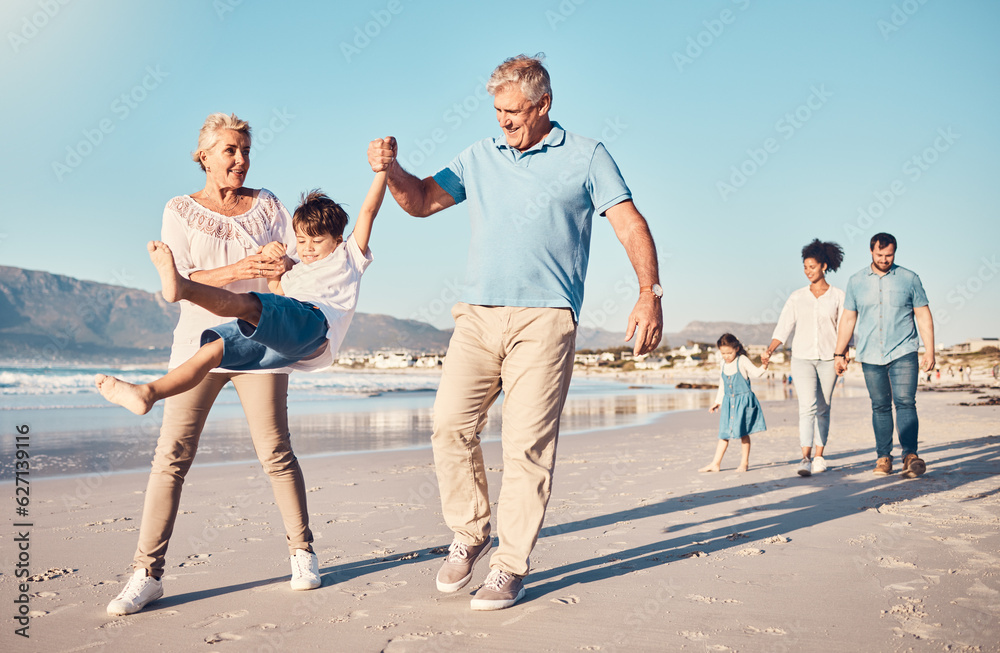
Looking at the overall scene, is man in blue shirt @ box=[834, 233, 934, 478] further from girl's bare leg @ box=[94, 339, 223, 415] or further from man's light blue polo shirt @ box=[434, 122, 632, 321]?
girl's bare leg @ box=[94, 339, 223, 415]

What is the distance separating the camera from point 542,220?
294 centimetres

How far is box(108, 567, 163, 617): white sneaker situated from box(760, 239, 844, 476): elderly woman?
18.2ft

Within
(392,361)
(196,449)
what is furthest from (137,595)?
(392,361)

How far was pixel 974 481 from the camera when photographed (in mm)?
5730

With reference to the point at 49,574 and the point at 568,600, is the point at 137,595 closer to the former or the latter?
the point at 49,574

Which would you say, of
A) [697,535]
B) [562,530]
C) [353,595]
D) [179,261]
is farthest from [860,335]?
[179,261]

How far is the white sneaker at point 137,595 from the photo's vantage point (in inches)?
104

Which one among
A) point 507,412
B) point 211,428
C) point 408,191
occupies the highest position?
point 408,191

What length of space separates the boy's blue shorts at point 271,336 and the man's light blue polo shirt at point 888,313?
205 inches

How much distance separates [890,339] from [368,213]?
5.24 m

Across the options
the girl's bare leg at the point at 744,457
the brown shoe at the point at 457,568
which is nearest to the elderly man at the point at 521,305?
the brown shoe at the point at 457,568

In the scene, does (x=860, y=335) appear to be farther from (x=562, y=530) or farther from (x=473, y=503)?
(x=473, y=503)

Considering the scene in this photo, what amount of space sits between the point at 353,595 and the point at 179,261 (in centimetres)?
163

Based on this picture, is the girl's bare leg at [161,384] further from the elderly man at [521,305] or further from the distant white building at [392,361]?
the distant white building at [392,361]
